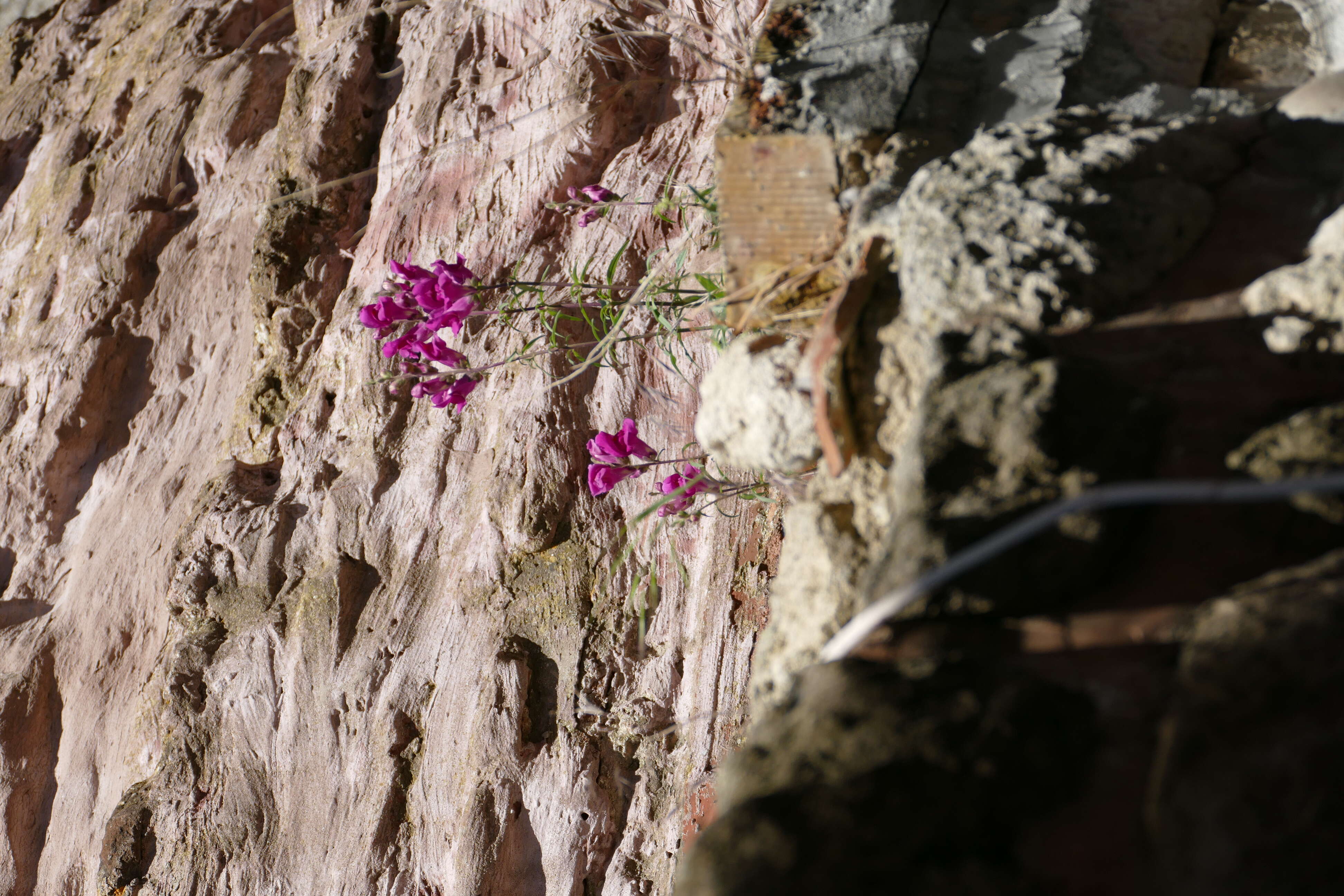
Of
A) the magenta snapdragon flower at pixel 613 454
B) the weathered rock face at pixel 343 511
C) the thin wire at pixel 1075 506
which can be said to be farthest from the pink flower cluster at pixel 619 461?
the thin wire at pixel 1075 506

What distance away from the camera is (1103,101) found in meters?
1.30

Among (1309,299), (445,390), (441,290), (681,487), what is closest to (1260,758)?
(1309,299)

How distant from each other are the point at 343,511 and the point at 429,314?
97 centimetres

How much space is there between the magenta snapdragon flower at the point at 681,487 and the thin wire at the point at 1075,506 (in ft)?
3.49

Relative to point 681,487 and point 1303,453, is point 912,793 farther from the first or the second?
point 681,487

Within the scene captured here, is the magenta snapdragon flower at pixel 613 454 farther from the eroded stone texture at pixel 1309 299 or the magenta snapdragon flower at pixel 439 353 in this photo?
the eroded stone texture at pixel 1309 299

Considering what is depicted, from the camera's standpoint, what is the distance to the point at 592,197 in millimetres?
2525

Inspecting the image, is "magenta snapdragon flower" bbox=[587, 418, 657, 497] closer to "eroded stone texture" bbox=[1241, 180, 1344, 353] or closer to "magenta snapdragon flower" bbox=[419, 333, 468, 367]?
"magenta snapdragon flower" bbox=[419, 333, 468, 367]

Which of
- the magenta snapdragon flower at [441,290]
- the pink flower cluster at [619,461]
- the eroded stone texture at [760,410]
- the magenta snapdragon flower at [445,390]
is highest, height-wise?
the magenta snapdragon flower at [441,290]

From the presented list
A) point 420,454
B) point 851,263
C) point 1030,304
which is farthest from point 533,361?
point 1030,304

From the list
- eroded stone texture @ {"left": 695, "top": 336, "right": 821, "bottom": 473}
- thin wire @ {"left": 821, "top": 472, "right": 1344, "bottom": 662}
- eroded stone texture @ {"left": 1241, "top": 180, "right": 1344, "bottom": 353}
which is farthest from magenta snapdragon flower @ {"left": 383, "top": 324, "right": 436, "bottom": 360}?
eroded stone texture @ {"left": 1241, "top": 180, "right": 1344, "bottom": 353}

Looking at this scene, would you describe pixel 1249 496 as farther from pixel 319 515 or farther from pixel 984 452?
pixel 319 515

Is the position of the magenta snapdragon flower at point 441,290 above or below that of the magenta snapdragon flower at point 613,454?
above

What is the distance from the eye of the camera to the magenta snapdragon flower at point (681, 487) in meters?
1.95
